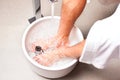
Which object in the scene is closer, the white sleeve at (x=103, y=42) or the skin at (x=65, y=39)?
the white sleeve at (x=103, y=42)

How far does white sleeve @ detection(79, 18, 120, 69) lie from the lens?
1.06 m

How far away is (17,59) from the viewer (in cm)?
148

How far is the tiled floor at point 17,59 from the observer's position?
144 cm

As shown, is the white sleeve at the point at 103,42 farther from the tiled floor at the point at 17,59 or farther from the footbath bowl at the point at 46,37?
the tiled floor at the point at 17,59

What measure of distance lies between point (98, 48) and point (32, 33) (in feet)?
1.56

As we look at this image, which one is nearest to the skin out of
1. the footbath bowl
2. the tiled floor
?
the footbath bowl

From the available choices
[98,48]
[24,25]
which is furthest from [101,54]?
[24,25]

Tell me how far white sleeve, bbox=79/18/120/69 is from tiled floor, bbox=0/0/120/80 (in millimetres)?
314

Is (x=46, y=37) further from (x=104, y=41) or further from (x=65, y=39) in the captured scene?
(x=104, y=41)

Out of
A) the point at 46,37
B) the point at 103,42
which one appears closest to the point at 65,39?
the point at 46,37

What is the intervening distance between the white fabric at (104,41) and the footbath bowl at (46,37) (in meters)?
0.18

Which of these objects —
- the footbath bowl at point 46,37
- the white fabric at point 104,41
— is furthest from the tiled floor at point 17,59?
the white fabric at point 104,41

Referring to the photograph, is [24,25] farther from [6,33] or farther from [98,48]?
[98,48]

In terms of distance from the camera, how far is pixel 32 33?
1.41 m
